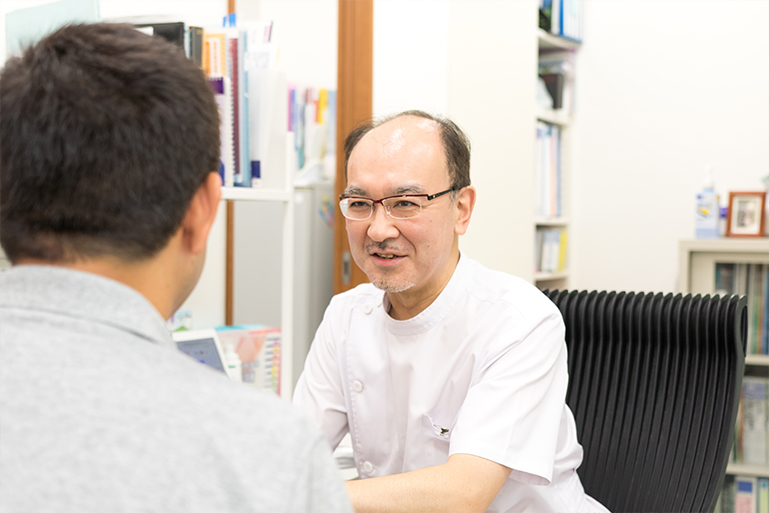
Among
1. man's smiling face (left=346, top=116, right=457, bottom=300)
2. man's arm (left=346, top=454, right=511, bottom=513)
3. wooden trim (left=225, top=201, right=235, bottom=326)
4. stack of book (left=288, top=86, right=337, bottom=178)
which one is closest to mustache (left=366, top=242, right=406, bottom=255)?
man's smiling face (left=346, top=116, right=457, bottom=300)

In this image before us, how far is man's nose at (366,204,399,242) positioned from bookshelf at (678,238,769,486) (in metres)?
1.74

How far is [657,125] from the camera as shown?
3.15 metres

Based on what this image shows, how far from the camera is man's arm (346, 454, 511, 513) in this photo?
98cm

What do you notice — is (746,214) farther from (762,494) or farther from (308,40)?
(308,40)

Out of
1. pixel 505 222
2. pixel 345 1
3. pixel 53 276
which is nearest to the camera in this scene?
pixel 53 276

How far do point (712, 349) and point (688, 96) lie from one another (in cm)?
203

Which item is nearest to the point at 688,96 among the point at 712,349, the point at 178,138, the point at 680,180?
the point at 680,180

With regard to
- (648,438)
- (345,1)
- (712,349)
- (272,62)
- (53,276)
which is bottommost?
(648,438)

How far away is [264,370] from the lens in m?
1.90

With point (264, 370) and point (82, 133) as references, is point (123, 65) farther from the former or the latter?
point (264, 370)

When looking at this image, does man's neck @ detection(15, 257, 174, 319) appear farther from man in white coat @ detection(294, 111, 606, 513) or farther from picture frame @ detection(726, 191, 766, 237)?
picture frame @ detection(726, 191, 766, 237)

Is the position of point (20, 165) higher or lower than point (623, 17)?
lower

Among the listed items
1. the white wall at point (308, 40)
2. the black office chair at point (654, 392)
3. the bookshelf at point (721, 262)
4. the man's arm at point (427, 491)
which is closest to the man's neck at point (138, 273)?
the man's arm at point (427, 491)

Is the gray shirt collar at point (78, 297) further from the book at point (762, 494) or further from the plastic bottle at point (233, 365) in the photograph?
the book at point (762, 494)
